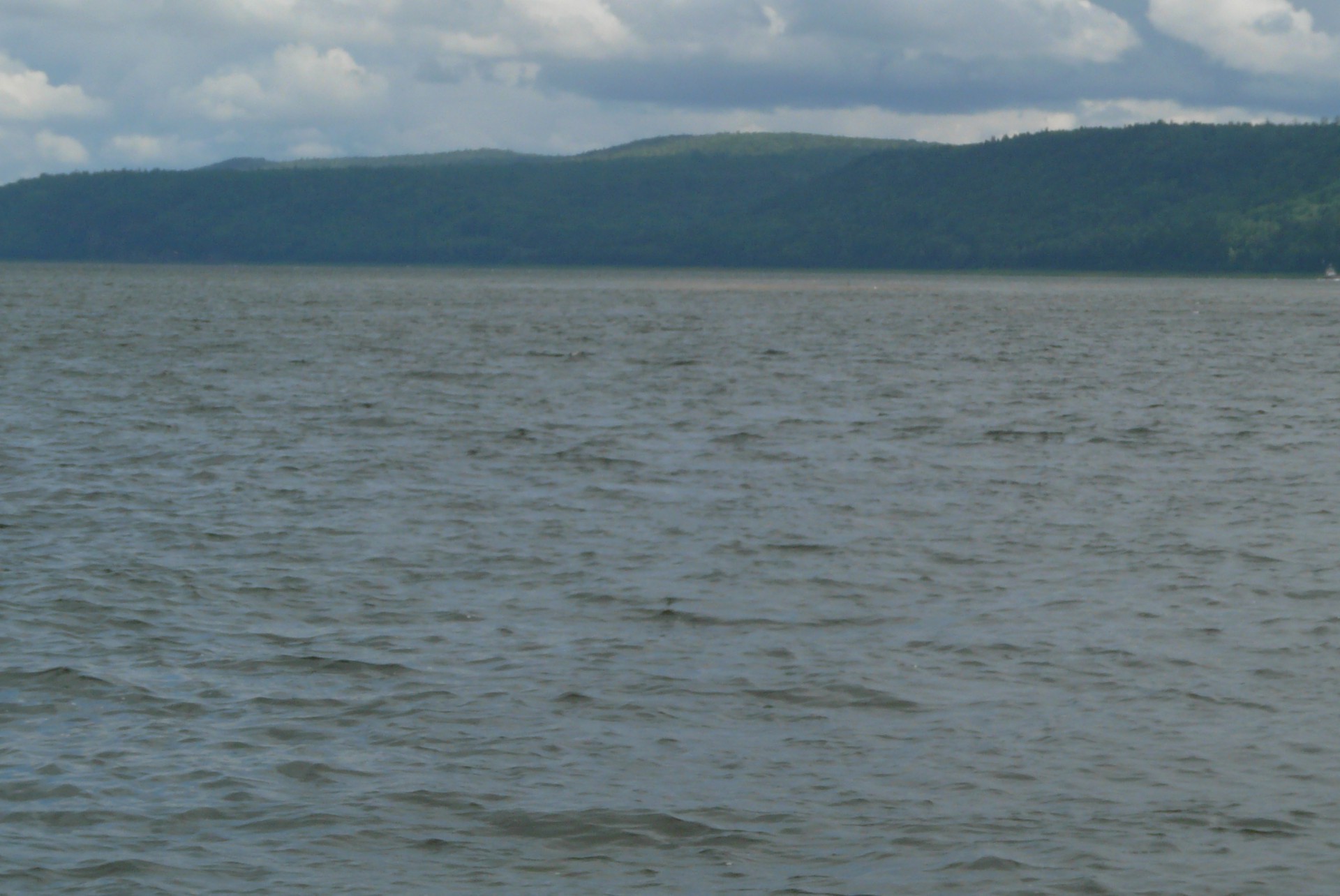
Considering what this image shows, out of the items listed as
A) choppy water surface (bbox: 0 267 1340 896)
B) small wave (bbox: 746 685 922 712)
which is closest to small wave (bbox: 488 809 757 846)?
choppy water surface (bbox: 0 267 1340 896)

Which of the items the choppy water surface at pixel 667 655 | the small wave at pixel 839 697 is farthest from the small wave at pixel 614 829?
the small wave at pixel 839 697

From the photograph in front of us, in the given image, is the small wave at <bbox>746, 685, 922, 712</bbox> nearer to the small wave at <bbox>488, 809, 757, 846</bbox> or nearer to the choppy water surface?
the choppy water surface

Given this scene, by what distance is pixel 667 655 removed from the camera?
18297mm

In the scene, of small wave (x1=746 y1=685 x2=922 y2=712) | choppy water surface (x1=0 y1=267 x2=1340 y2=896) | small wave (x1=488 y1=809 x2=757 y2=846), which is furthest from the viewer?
small wave (x1=746 y1=685 x2=922 y2=712)

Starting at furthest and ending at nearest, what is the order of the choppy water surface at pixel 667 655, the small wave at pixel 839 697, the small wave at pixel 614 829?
the small wave at pixel 839 697
the small wave at pixel 614 829
the choppy water surface at pixel 667 655

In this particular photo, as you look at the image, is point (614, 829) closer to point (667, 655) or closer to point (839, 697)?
point (839, 697)

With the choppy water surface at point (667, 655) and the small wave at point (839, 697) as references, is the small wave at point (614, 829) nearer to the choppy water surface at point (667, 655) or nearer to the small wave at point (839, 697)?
the choppy water surface at point (667, 655)

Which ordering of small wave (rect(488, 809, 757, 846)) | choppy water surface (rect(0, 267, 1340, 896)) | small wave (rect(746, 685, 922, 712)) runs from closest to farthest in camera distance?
choppy water surface (rect(0, 267, 1340, 896)), small wave (rect(488, 809, 757, 846)), small wave (rect(746, 685, 922, 712))

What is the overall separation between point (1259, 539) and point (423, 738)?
608 inches

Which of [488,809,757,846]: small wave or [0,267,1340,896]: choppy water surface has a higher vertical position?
[0,267,1340,896]: choppy water surface

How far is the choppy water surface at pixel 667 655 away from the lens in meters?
12.5

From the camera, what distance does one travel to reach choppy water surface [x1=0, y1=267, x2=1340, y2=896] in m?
12.5

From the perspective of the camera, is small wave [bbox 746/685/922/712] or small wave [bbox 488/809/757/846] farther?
small wave [bbox 746/685/922/712]

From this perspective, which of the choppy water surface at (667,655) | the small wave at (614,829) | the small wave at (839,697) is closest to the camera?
the choppy water surface at (667,655)
